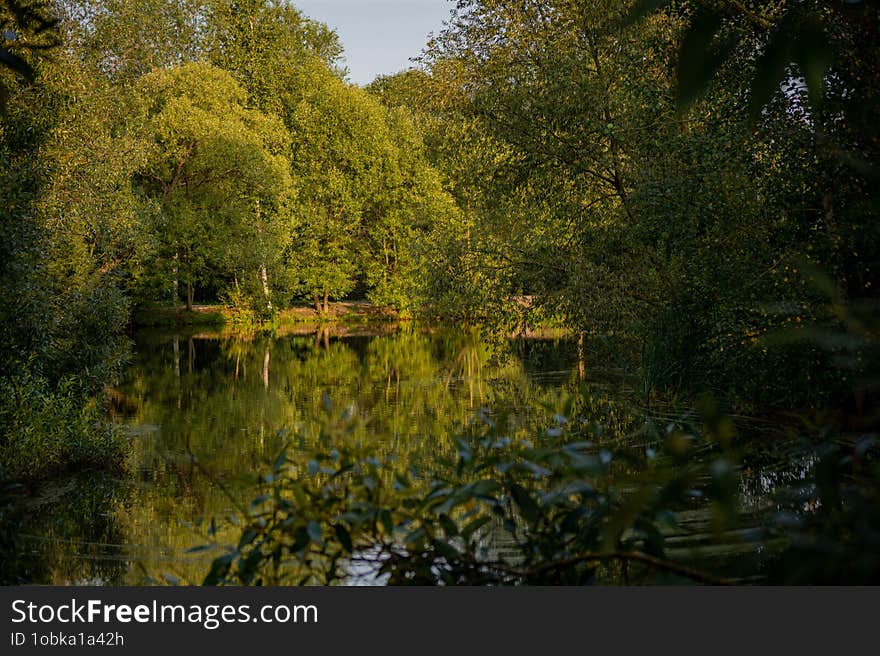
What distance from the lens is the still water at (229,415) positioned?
25.5 feet

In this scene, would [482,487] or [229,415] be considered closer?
[482,487]

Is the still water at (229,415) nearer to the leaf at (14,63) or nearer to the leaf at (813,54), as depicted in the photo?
the leaf at (14,63)

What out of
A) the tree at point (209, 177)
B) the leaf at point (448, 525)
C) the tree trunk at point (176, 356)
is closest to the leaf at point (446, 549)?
the leaf at point (448, 525)

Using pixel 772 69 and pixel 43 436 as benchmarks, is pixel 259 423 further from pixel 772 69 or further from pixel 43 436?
pixel 772 69

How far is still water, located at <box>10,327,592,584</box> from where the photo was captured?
7758 mm

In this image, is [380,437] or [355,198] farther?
[355,198]

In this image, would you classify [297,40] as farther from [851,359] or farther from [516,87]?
[851,359]

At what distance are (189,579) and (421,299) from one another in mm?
9699

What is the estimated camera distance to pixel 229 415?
54.1ft

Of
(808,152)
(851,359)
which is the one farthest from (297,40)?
(851,359)

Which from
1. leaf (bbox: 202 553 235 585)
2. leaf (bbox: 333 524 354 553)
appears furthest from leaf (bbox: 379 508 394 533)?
leaf (bbox: 202 553 235 585)

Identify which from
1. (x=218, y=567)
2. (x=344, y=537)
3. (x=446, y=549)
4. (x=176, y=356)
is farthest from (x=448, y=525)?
(x=176, y=356)

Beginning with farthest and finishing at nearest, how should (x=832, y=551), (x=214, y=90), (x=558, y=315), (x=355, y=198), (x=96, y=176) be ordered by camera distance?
(x=355, y=198)
(x=214, y=90)
(x=96, y=176)
(x=558, y=315)
(x=832, y=551)

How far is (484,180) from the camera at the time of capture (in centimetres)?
1648
